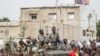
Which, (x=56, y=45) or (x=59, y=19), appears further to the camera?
(x=59, y=19)

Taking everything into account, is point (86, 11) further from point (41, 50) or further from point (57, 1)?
point (41, 50)

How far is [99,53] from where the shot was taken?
15602mm

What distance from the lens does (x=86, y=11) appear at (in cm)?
6581

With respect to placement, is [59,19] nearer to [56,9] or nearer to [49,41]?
[56,9]

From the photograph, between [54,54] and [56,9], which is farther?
[56,9]

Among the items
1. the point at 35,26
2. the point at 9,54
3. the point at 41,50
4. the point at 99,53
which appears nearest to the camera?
the point at 99,53

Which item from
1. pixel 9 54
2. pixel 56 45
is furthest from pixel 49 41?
pixel 9 54

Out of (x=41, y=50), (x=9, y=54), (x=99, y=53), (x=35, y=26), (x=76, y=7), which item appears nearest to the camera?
(x=99, y=53)

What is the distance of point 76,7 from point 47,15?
403cm

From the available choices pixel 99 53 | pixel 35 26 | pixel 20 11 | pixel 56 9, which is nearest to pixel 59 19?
pixel 56 9

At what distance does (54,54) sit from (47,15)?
4756 cm

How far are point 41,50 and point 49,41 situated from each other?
0.60 meters

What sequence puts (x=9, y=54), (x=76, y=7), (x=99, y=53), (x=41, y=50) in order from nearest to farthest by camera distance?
(x=99, y=53) < (x=41, y=50) < (x=9, y=54) < (x=76, y=7)

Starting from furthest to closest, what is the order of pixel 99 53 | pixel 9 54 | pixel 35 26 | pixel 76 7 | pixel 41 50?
pixel 76 7 < pixel 35 26 < pixel 9 54 < pixel 41 50 < pixel 99 53
